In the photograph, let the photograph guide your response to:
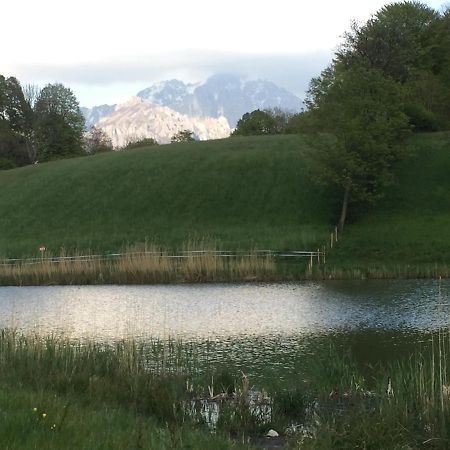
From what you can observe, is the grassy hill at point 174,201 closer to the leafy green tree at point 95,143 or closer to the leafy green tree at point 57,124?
the leafy green tree at point 57,124

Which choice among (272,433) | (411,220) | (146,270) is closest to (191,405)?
(272,433)

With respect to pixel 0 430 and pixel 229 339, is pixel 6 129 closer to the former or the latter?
pixel 229 339

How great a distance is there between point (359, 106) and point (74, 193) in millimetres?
31311

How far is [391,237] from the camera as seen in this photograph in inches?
1764

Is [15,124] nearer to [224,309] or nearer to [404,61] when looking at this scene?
[404,61]

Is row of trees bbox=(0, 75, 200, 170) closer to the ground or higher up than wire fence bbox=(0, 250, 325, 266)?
higher up

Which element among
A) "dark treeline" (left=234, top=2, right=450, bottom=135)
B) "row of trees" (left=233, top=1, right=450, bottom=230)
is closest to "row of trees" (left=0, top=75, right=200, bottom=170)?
"dark treeline" (left=234, top=2, right=450, bottom=135)

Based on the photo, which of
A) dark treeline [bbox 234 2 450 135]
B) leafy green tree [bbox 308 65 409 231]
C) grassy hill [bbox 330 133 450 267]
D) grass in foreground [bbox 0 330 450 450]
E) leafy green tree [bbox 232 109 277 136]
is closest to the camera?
grass in foreground [bbox 0 330 450 450]

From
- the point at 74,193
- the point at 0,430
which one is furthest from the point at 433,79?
the point at 0,430

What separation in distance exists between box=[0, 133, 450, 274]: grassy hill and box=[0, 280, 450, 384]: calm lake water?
1035 centimetres

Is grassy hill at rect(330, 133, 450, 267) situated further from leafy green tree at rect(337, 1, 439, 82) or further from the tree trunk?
leafy green tree at rect(337, 1, 439, 82)

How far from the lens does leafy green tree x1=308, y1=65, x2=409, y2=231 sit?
47.9 m

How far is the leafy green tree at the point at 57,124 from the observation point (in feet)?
356

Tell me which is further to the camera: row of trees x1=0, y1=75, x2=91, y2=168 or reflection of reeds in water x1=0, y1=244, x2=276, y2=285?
row of trees x1=0, y1=75, x2=91, y2=168
